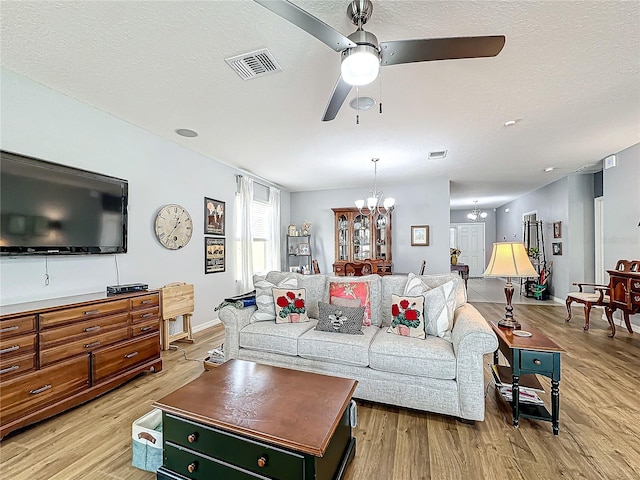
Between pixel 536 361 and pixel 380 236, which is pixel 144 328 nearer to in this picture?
pixel 536 361

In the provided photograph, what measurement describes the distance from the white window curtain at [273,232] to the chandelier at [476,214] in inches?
275

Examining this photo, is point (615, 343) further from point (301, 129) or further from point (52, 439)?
point (52, 439)

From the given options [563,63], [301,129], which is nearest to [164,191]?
[301,129]

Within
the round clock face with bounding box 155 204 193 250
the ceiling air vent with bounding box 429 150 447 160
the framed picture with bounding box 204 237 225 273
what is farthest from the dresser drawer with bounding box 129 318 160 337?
the ceiling air vent with bounding box 429 150 447 160

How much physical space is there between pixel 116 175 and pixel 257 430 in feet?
9.94

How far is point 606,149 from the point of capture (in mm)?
4188

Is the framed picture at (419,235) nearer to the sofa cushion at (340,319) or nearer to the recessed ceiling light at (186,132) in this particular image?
the sofa cushion at (340,319)

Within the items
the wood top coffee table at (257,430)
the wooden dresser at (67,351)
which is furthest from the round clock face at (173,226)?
the wood top coffee table at (257,430)

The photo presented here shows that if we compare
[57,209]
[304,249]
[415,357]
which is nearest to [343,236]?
[304,249]

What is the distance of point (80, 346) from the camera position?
227 cm

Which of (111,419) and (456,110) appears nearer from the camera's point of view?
(111,419)

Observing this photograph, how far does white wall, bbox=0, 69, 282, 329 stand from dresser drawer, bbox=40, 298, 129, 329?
510mm

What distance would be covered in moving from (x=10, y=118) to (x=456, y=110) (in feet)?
12.8

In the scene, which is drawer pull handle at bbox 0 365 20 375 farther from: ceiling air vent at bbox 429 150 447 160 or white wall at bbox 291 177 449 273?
white wall at bbox 291 177 449 273
